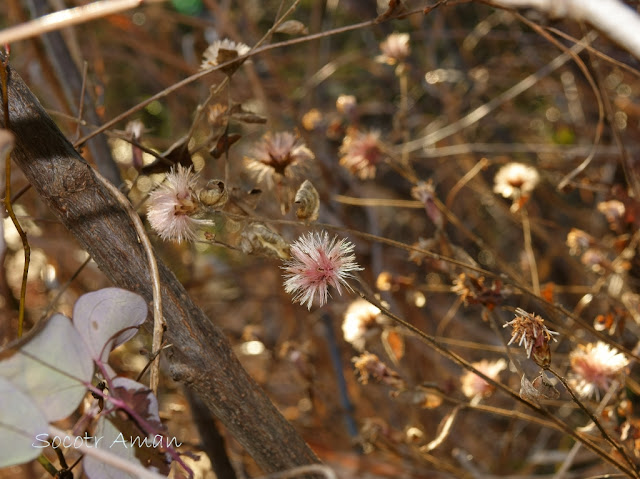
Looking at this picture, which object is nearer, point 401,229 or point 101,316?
point 101,316

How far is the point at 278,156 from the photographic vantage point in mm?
549

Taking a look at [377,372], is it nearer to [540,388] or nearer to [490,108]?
[540,388]

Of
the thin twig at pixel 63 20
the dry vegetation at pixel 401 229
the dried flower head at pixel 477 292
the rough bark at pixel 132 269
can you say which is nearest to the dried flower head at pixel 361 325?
the dry vegetation at pixel 401 229

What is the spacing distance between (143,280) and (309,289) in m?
0.11

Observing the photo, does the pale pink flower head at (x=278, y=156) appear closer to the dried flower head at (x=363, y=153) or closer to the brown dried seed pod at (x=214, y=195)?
the brown dried seed pod at (x=214, y=195)

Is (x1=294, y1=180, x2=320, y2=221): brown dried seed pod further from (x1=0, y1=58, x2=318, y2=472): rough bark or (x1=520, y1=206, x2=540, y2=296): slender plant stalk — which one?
(x1=520, y1=206, x2=540, y2=296): slender plant stalk

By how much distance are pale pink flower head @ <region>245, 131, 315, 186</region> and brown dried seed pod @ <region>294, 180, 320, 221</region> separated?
0.29 feet

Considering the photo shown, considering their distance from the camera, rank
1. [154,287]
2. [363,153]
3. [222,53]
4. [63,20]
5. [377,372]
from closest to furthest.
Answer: [63,20]
[154,287]
[222,53]
[377,372]
[363,153]

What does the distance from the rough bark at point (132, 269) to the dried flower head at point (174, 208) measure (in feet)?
0.07

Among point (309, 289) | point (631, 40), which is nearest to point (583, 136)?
point (309, 289)

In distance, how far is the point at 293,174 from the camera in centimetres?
56

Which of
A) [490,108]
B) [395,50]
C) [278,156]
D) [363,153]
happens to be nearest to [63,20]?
[278,156]

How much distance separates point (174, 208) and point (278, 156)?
13 centimetres

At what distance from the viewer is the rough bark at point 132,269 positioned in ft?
1.37
